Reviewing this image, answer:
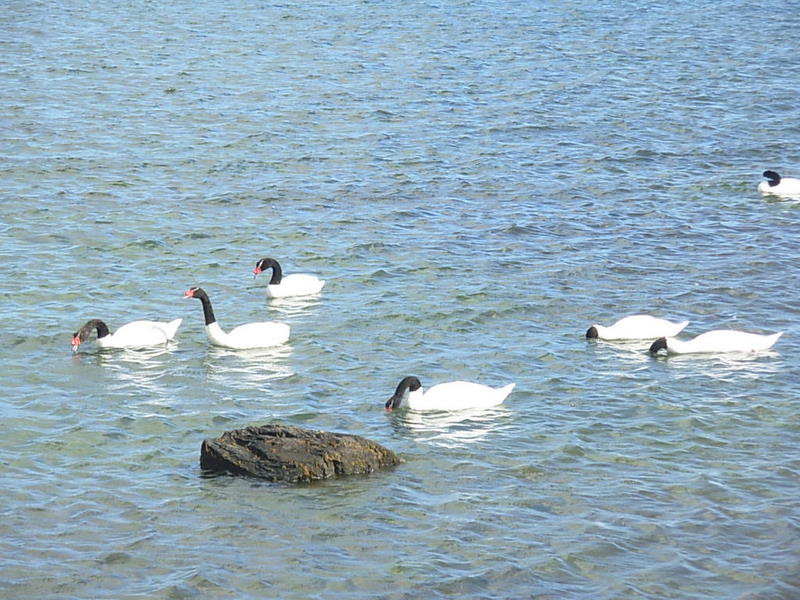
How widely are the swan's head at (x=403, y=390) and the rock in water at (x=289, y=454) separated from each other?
5.81 ft

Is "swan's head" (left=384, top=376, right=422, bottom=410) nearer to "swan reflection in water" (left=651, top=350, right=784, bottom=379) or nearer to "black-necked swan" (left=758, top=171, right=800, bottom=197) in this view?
"swan reflection in water" (left=651, top=350, right=784, bottom=379)

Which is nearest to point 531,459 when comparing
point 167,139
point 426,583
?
point 426,583

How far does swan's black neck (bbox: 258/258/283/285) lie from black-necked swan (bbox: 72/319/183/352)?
243 centimetres

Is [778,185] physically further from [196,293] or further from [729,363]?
[196,293]

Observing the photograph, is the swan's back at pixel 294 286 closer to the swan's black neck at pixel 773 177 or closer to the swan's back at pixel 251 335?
the swan's back at pixel 251 335

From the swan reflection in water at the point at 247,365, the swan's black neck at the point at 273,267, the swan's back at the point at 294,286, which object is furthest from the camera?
the swan's black neck at the point at 273,267

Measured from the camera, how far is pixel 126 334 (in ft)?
53.7

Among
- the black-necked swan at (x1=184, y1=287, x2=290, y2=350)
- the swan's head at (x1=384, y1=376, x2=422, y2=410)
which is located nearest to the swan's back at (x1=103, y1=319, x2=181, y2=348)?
the black-necked swan at (x1=184, y1=287, x2=290, y2=350)

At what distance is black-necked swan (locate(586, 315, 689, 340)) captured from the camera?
54.5 ft

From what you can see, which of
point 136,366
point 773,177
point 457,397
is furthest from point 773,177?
point 136,366

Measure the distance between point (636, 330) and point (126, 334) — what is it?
20.2 feet

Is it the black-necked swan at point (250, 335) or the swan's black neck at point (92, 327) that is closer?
the swan's black neck at point (92, 327)

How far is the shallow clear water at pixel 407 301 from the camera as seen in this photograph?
11.2 metres

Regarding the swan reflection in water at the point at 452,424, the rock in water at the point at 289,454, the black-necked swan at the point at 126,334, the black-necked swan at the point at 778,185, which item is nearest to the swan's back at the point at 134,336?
the black-necked swan at the point at 126,334
